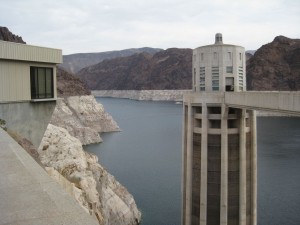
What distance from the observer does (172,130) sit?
4117 inches

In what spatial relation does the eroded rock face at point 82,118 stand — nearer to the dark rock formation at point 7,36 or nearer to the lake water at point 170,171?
the lake water at point 170,171

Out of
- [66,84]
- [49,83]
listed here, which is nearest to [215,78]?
[49,83]

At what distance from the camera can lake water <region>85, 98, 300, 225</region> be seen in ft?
117

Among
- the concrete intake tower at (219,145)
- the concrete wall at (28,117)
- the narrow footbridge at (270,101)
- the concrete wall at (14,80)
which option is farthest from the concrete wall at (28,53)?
the narrow footbridge at (270,101)

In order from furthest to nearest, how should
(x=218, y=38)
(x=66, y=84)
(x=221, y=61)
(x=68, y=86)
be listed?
(x=66, y=84)
(x=68, y=86)
(x=218, y=38)
(x=221, y=61)

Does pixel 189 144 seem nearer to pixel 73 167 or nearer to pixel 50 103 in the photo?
pixel 73 167

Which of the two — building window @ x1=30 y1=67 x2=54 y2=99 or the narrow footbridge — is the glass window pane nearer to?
building window @ x1=30 y1=67 x2=54 y2=99

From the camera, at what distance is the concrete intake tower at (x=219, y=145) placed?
2481 cm

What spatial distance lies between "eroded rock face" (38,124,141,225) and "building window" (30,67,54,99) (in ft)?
15.9

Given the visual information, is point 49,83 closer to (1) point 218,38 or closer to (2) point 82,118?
(1) point 218,38

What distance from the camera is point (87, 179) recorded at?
74.6 feet

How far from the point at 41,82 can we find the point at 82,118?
81.8 m

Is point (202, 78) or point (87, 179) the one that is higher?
point (202, 78)

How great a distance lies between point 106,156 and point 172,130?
40389 mm
